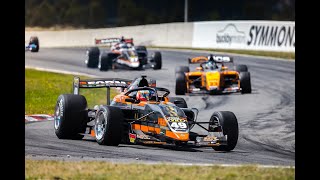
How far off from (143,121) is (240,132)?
416 centimetres

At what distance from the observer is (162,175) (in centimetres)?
1116

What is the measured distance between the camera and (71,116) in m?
15.7

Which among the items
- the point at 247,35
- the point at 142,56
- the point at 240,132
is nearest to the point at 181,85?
the point at 240,132

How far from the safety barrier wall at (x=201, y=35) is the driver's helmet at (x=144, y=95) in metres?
29.8

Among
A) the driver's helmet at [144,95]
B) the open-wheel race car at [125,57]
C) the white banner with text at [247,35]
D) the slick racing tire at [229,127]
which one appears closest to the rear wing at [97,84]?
the driver's helmet at [144,95]

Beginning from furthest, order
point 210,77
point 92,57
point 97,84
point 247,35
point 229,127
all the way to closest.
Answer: point 247,35
point 92,57
point 210,77
point 97,84
point 229,127

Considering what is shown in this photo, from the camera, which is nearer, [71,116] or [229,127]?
[229,127]

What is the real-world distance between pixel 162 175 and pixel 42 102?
558 inches

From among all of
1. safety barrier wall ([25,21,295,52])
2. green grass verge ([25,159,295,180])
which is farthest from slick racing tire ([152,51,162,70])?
green grass verge ([25,159,295,180])

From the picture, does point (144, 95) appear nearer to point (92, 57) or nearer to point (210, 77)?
point (210, 77)

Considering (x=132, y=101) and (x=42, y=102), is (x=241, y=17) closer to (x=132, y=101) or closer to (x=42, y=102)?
(x=42, y=102)

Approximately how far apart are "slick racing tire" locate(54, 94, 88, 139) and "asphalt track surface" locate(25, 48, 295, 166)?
22cm
